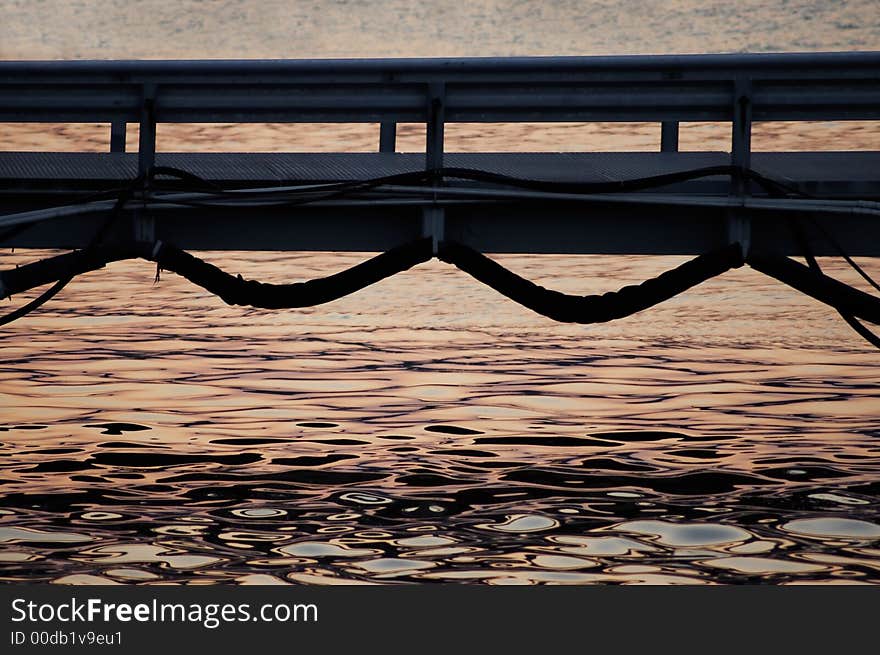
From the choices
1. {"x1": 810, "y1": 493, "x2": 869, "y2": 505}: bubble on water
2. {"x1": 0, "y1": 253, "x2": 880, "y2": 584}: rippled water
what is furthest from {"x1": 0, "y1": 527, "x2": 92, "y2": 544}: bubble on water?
{"x1": 810, "y1": 493, "x2": 869, "y2": 505}: bubble on water

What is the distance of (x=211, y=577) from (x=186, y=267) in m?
1.91

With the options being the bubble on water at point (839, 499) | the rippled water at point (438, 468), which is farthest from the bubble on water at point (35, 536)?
the bubble on water at point (839, 499)

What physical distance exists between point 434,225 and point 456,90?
2.64ft

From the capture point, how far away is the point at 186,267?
876 cm

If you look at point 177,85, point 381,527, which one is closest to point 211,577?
point 381,527

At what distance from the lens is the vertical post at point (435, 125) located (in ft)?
27.4

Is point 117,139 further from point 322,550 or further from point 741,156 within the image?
point 741,156

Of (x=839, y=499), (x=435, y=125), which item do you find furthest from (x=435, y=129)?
(x=839, y=499)

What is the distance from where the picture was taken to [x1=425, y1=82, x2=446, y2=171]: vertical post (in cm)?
834

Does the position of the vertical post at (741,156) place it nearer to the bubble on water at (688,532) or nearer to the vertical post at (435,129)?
the vertical post at (435,129)

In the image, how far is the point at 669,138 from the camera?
34.1 ft

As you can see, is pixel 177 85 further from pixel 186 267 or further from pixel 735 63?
pixel 735 63

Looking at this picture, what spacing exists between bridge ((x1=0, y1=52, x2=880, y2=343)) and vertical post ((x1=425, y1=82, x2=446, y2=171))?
0.01 metres

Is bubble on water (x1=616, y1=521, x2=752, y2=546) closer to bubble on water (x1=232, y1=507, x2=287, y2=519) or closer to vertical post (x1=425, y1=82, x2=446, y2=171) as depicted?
bubble on water (x1=232, y1=507, x2=287, y2=519)
